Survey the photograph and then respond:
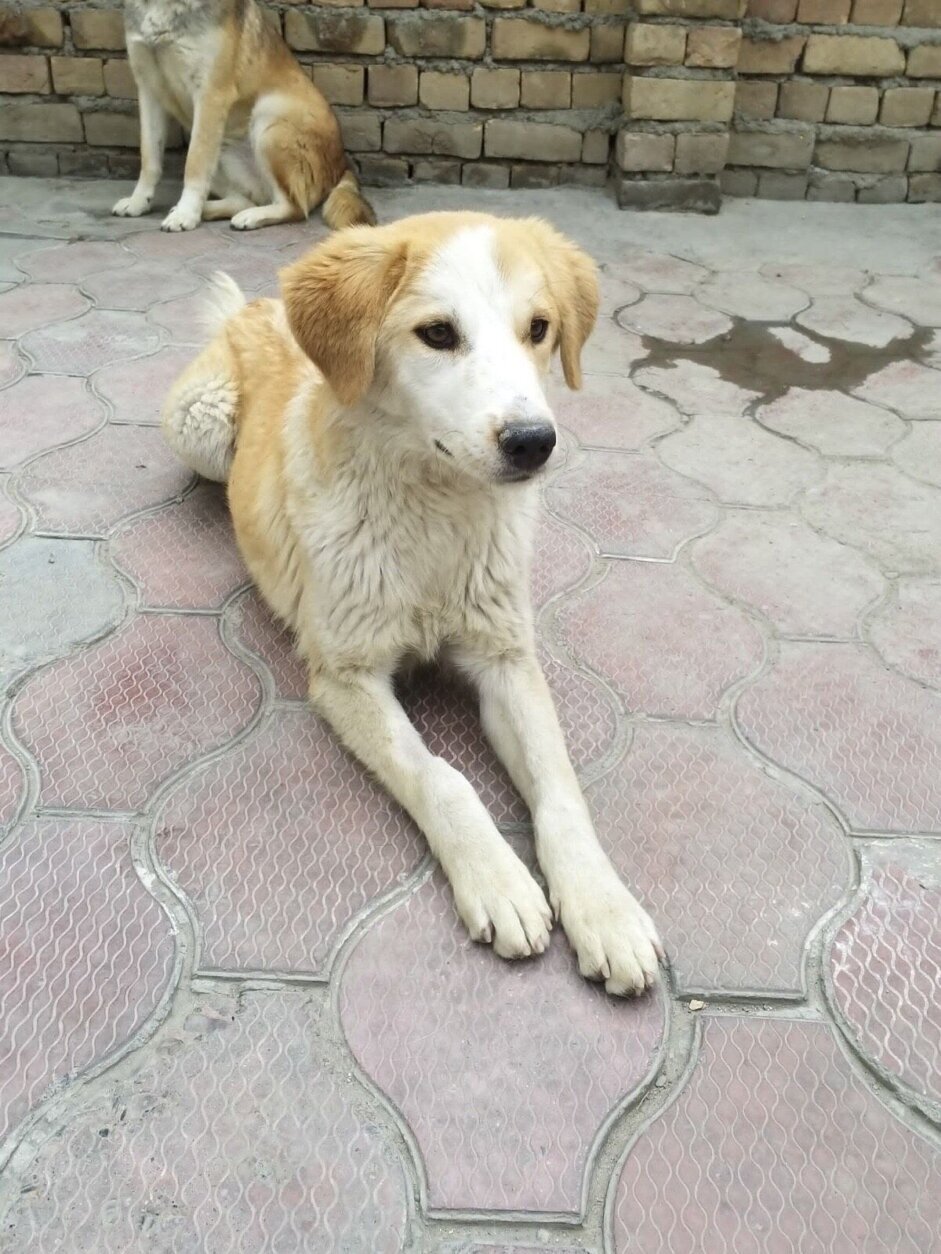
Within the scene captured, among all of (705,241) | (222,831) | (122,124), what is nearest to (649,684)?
(222,831)

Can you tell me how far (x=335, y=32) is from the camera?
→ 17.5ft

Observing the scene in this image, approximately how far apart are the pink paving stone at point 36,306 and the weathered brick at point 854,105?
4236 millimetres

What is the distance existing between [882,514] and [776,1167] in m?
2.01

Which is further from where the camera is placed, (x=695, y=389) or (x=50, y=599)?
(x=695, y=389)

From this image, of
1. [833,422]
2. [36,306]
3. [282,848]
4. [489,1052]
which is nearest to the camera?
[489,1052]

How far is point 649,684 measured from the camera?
6.97 feet

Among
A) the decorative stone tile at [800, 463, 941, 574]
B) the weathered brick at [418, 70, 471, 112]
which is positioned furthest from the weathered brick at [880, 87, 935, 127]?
the decorative stone tile at [800, 463, 941, 574]

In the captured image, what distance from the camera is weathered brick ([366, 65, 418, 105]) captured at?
543 cm

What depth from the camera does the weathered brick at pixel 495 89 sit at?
5426mm

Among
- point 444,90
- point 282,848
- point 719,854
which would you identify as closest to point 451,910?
point 282,848

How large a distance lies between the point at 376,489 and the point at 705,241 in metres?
3.95

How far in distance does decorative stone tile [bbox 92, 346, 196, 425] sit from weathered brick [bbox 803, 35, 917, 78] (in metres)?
4.02

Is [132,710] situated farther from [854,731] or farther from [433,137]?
[433,137]

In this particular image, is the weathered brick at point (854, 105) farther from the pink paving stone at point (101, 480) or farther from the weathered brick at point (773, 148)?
the pink paving stone at point (101, 480)
